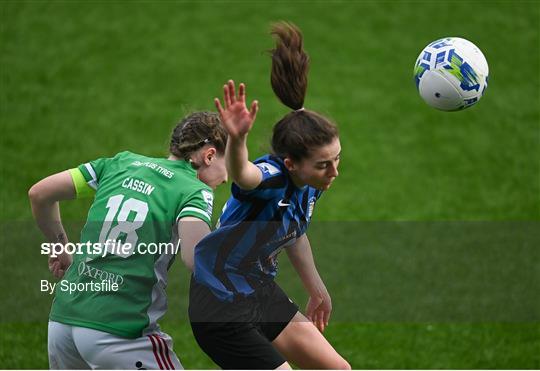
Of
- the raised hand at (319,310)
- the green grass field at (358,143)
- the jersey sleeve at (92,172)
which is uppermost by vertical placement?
Answer: the jersey sleeve at (92,172)

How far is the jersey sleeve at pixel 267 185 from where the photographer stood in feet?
16.5

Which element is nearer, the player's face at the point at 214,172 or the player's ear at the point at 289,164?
the player's ear at the point at 289,164

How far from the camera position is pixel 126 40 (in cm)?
1449

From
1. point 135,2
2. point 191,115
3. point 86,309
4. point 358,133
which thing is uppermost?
point 191,115

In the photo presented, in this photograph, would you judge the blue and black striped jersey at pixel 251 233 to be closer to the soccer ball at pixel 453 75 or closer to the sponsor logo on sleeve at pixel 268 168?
the sponsor logo on sleeve at pixel 268 168

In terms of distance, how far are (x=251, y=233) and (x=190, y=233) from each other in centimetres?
36

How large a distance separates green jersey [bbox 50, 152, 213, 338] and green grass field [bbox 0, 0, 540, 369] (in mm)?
659

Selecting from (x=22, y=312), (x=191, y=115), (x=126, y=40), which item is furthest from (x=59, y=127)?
(x=191, y=115)

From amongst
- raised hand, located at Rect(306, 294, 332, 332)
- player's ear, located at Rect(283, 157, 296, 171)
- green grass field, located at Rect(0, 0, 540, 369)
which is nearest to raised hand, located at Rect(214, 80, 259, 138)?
player's ear, located at Rect(283, 157, 296, 171)

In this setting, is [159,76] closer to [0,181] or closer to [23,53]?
[23,53]

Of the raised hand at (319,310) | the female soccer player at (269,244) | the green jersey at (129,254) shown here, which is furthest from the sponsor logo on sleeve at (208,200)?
the raised hand at (319,310)

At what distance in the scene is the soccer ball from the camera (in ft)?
22.0

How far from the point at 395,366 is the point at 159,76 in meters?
7.36

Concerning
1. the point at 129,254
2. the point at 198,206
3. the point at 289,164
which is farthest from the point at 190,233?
the point at 289,164
